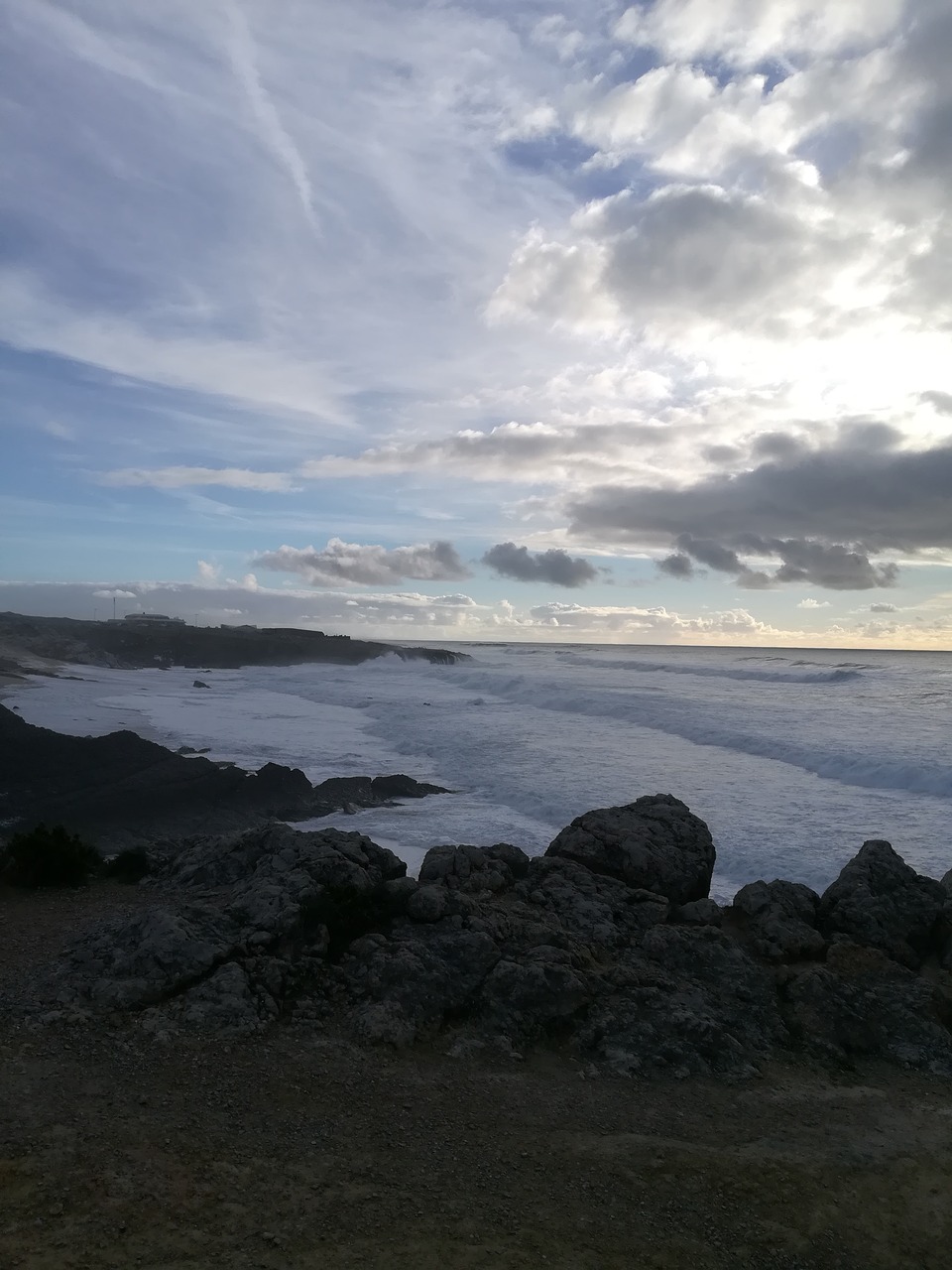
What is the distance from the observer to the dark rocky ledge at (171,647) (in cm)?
8181

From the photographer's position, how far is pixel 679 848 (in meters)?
11.8

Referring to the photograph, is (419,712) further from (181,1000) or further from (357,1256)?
(357,1256)

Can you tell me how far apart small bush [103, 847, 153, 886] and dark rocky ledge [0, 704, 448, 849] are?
168 inches

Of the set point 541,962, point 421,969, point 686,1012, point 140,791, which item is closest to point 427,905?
point 421,969

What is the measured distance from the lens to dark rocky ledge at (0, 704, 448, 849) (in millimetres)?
17500

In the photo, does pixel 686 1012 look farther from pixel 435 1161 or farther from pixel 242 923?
pixel 242 923

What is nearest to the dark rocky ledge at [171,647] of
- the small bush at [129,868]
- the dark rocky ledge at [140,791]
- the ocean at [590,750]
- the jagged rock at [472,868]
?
the ocean at [590,750]

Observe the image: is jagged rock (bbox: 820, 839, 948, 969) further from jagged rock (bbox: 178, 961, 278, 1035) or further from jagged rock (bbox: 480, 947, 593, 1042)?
jagged rock (bbox: 178, 961, 278, 1035)

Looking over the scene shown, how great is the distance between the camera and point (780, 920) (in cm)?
1003

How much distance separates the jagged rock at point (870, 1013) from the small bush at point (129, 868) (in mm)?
9275

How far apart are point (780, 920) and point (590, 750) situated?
20.1 m

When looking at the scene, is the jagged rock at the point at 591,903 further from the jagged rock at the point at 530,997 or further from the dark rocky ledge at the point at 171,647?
the dark rocky ledge at the point at 171,647

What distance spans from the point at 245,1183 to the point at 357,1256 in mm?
1018

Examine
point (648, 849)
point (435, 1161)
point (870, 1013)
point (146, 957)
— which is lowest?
point (435, 1161)
